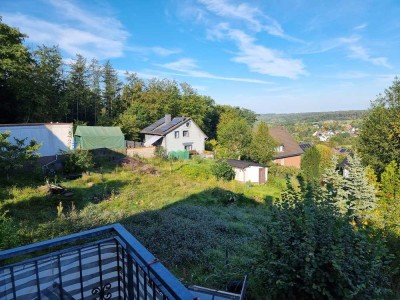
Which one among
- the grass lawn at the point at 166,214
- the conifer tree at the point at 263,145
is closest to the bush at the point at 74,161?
the grass lawn at the point at 166,214

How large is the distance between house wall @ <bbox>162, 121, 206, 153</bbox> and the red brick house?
9801 millimetres

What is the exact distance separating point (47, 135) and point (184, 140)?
17.6m

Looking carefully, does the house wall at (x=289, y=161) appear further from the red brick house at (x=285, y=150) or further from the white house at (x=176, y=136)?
the white house at (x=176, y=136)

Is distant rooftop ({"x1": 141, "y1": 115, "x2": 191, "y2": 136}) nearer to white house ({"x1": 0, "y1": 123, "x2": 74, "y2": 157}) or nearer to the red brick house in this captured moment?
the red brick house

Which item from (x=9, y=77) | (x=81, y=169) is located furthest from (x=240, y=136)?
(x=9, y=77)

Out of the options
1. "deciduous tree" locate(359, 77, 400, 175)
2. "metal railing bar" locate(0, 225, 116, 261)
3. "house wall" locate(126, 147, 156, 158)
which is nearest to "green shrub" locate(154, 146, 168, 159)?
"house wall" locate(126, 147, 156, 158)

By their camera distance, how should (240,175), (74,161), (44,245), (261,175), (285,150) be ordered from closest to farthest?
(44,245) → (74,161) → (240,175) → (261,175) → (285,150)

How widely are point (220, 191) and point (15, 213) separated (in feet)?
34.5

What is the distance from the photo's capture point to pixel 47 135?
17.0 metres

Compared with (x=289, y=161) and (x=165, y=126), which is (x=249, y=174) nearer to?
(x=165, y=126)

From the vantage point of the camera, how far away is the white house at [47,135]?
50.6ft

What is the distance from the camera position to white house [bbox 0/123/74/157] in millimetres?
15413

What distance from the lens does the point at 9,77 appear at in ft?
83.9

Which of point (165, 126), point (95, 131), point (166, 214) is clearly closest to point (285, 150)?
point (165, 126)
